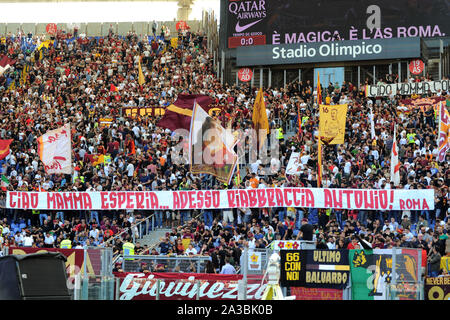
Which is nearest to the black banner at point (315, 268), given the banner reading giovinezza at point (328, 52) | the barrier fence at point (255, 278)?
the barrier fence at point (255, 278)

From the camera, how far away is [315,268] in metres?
17.7

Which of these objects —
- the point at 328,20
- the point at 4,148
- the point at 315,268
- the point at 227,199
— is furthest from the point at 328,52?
the point at 315,268

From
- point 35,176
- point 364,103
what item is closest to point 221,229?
point 35,176

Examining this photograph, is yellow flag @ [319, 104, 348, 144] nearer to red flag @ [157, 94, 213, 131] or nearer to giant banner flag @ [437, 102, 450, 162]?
giant banner flag @ [437, 102, 450, 162]

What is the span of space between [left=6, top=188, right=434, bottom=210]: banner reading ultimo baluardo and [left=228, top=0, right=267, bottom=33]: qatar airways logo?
56.0 ft

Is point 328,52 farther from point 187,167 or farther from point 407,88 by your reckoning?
point 187,167

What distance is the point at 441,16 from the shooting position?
3906 centimetres

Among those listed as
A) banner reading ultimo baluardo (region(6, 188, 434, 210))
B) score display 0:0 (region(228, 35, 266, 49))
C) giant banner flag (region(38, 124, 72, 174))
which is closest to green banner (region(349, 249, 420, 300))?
banner reading ultimo baluardo (region(6, 188, 434, 210))

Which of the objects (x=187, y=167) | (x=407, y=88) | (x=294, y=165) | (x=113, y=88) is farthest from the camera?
(x=113, y=88)

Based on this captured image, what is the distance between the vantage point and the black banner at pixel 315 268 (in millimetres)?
17469

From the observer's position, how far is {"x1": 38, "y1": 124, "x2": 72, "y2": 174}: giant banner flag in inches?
1144

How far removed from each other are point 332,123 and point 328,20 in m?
14.0
